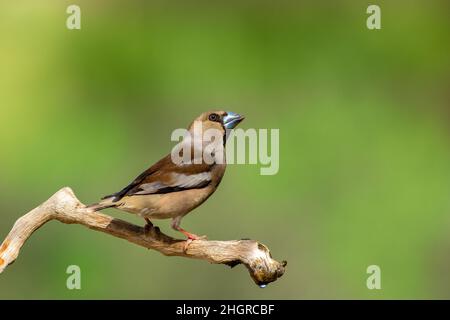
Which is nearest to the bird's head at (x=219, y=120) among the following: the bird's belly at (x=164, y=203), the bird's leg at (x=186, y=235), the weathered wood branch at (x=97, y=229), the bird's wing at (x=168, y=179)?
the bird's wing at (x=168, y=179)

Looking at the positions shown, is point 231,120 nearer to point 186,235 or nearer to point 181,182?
point 181,182

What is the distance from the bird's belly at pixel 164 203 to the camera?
17.7 ft

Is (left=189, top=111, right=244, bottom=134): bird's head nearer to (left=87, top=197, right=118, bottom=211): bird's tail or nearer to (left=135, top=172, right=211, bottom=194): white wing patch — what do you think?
(left=135, top=172, right=211, bottom=194): white wing patch

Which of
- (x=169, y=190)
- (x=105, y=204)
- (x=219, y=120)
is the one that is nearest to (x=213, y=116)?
(x=219, y=120)

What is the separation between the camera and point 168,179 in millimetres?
5535

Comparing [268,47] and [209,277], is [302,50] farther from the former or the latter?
[209,277]

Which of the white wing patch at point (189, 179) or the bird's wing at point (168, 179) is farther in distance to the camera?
the white wing patch at point (189, 179)

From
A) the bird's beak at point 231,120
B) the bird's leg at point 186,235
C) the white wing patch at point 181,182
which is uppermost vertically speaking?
the bird's beak at point 231,120

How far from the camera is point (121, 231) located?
18.5 ft

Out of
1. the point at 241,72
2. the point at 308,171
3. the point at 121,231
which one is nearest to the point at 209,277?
the point at 308,171

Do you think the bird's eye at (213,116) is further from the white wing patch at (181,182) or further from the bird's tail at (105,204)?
the bird's tail at (105,204)

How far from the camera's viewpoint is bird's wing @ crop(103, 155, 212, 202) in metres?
5.41

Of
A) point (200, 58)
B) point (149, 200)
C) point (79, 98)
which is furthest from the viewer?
point (200, 58)

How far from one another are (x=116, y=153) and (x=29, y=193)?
1429 mm
